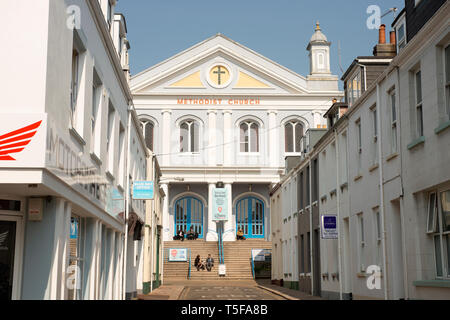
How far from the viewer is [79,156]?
11.4m

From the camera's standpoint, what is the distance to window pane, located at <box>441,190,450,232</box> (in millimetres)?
12402

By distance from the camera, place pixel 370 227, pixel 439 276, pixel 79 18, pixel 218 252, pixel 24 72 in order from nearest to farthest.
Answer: pixel 24 72
pixel 79 18
pixel 439 276
pixel 370 227
pixel 218 252

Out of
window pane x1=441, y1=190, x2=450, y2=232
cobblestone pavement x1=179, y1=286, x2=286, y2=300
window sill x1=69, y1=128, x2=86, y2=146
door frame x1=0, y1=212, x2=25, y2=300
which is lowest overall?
cobblestone pavement x1=179, y1=286, x2=286, y2=300

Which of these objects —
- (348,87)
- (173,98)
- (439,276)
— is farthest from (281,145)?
(439,276)

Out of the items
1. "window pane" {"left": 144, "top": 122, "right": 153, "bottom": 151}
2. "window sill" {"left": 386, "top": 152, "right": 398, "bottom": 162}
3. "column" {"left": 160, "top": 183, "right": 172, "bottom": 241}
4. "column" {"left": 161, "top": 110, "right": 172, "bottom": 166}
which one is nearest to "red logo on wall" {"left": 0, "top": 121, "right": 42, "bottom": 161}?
"window sill" {"left": 386, "top": 152, "right": 398, "bottom": 162}

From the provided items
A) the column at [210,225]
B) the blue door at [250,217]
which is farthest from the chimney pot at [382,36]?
the blue door at [250,217]

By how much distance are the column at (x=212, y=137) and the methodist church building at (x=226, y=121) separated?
8cm

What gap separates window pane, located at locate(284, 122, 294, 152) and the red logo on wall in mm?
43260

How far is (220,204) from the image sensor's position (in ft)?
163

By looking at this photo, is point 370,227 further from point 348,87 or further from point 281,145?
point 281,145

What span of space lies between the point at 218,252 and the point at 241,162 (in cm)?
854

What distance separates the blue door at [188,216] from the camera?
173 ft

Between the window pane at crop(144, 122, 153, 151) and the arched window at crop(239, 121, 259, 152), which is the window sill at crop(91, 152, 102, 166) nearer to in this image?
the window pane at crop(144, 122, 153, 151)

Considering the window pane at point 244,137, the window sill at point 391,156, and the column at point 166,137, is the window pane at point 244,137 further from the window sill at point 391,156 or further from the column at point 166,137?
the window sill at point 391,156
